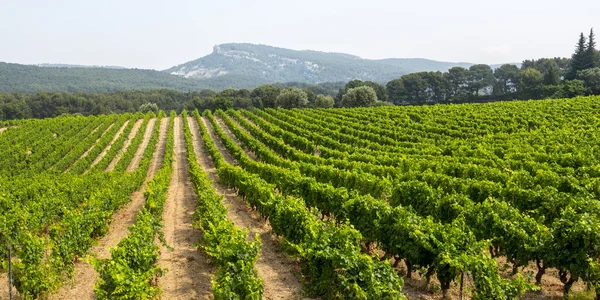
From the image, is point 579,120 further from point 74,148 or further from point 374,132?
point 74,148

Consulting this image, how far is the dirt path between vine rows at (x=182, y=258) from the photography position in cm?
1099

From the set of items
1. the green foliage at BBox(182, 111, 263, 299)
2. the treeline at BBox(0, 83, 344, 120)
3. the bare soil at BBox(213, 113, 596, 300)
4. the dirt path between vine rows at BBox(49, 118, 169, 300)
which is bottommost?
the dirt path between vine rows at BBox(49, 118, 169, 300)

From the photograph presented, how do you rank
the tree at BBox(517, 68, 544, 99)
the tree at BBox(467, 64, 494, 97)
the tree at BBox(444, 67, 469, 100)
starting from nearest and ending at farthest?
the tree at BBox(517, 68, 544, 99)
the tree at BBox(467, 64, 494, 97)
the tree at BBox(444, 67, 469, 100)

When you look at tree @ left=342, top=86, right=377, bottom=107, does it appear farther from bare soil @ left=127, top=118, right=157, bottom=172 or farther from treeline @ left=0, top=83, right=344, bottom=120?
bare soil @ left=127, top=118, right=157, bottom=172

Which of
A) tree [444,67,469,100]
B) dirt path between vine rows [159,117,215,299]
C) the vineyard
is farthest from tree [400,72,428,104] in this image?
dirt path between vine rows [159,117,215,299]

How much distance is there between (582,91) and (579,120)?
37.2m

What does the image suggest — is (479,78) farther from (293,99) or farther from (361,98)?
(293,99)

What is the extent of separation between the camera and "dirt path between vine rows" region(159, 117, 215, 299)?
10992 millimetres

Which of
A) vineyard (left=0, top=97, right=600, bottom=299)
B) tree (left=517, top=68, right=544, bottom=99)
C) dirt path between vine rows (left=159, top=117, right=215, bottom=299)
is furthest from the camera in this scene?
tree (left=517, top=68, right=544, bottom=99)

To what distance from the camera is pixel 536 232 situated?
9984 millimetres

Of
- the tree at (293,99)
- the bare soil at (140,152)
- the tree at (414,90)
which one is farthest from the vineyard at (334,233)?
the tree at (414,90)

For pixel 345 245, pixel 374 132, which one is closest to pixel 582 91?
pixel 374 132

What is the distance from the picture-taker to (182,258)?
44.2 ft

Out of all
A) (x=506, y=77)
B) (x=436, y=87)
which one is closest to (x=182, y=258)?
(x=436, y=87)
